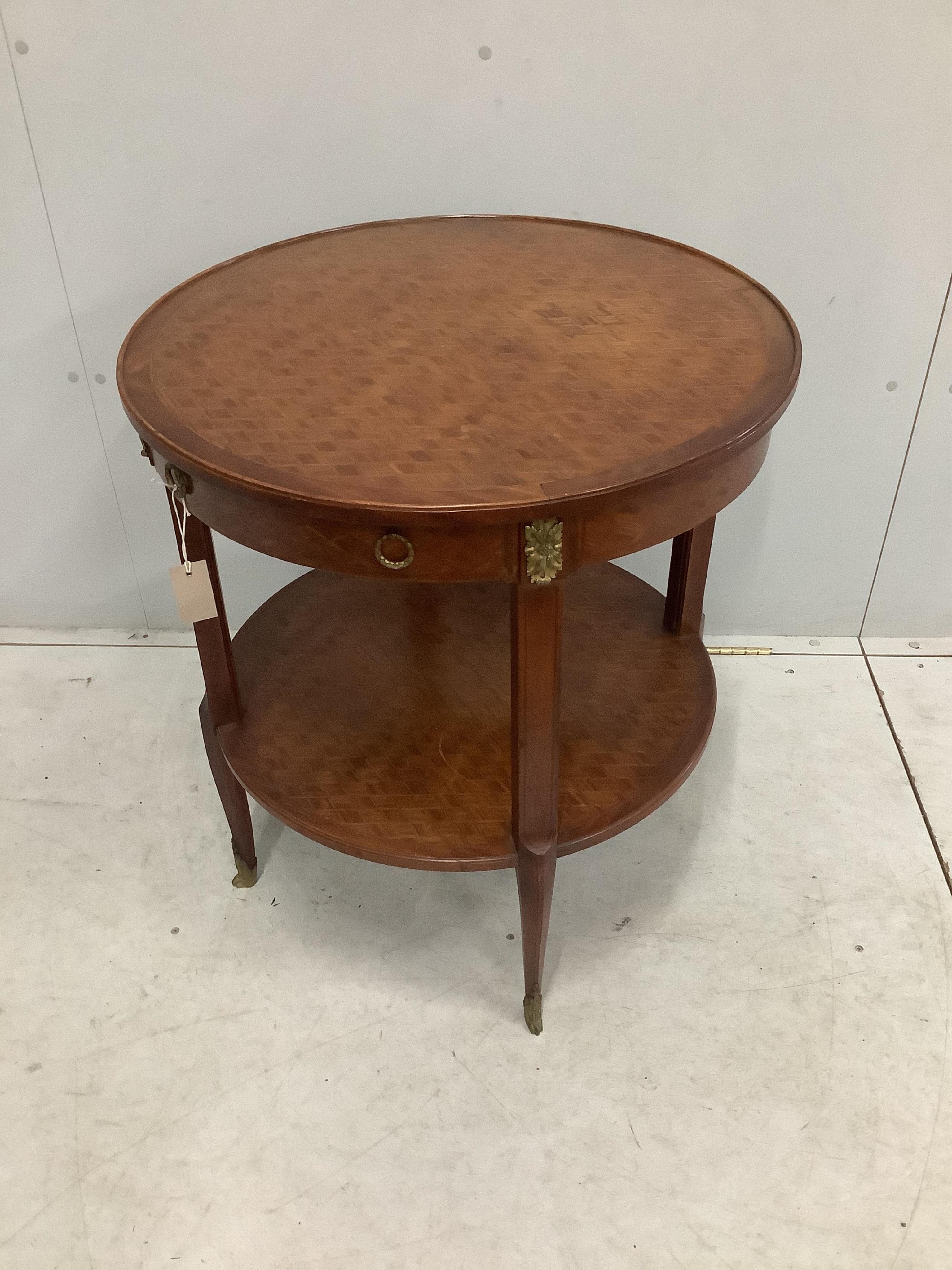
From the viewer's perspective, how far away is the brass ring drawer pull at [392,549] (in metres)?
1.13

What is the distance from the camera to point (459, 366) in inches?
52.5

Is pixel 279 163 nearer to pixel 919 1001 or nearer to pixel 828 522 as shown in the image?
pixel 828 522

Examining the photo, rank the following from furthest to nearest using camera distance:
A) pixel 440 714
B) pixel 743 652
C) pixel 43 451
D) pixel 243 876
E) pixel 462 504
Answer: pixel 743 652 → pixel 43 451 → pixel 243 876 → pixel 440 714 → pixel 462 504

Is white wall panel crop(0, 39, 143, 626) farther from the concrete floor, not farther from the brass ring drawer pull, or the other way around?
the brass ring drawer pull

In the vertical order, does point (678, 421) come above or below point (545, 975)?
above

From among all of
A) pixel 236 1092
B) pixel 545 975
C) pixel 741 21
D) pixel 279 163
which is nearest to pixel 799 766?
pixel 545 975

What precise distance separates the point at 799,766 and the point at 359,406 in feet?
4.19

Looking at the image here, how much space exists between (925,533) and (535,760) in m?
1.33

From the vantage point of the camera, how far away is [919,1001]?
1.65 metres

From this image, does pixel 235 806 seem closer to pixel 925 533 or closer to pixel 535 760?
pixel 535 760

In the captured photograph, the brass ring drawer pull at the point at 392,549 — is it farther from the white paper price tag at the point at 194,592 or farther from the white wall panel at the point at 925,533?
the white wall panel at the point at 925,533

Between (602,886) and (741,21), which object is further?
(602,886)

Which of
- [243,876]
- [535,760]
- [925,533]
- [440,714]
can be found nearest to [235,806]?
[243,876]

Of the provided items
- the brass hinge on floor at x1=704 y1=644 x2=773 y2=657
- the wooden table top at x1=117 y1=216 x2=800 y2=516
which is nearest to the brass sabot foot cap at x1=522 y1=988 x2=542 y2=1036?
the wooden table top at x1=117 y1=216 x2=800 y2=516
